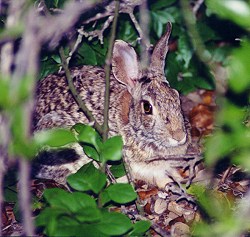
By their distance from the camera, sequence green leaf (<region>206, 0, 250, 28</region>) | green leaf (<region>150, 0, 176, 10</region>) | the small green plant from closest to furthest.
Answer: green leaf (<region>206, 0, 250, 28</region>) → the small green plant → green leaf (<region>150, 0, 176, 10</region>)

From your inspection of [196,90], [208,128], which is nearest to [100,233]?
[208,128]

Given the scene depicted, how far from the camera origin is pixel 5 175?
557cm

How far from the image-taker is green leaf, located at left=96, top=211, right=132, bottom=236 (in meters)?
3.98

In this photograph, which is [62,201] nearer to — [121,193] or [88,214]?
[88,214]

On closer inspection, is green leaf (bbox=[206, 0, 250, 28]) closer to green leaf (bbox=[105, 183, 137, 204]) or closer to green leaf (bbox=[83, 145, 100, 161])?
green leaf (bbox=[105, 183, 137, 204])

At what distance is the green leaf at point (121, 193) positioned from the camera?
13.7 feet

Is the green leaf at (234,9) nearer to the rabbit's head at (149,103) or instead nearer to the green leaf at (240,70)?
the green leaf at (240,70)

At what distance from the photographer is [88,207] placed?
3914mm

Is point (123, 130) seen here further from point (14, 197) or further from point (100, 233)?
point (100, 233)

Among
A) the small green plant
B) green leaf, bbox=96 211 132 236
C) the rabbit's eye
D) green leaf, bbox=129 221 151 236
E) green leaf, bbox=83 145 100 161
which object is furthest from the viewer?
the rabbit's eye

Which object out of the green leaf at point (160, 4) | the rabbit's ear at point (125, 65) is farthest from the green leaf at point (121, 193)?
the green leaf at point (160, 4)

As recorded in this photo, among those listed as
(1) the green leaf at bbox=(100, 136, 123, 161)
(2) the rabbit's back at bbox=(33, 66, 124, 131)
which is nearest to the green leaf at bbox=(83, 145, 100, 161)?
(1) the green leaf at bbox=(100, 136, 123, 161)

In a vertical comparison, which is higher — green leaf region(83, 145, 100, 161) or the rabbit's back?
green leaf region(83, 145, 100, 161)

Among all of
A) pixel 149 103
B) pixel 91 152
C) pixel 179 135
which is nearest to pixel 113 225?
pixel 91 152
